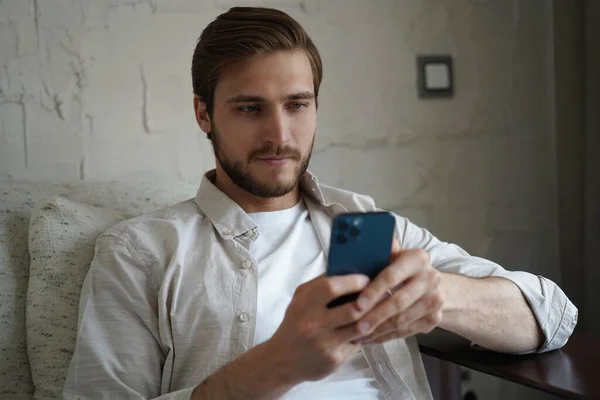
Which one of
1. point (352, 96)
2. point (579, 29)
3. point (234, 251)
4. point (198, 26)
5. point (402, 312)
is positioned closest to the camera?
point (402, 312)

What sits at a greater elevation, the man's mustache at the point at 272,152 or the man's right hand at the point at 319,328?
the man's mustache at the point at 272,152

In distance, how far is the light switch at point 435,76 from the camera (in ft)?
6.12

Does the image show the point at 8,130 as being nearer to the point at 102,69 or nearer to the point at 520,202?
the point at 102,69

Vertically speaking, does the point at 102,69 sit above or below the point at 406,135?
above

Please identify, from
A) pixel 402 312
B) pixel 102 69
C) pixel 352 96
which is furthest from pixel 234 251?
pixel 352 96

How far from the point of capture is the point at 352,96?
1802 millimetres

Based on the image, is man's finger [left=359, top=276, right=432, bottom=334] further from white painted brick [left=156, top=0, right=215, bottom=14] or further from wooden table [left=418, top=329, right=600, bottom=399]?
white painted brick [left=156, top=0, right=215, bottom=14]

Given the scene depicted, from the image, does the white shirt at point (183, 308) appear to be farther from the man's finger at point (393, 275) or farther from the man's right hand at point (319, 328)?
the man's finger at point (393, 275)

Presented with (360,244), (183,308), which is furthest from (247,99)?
(360,244)

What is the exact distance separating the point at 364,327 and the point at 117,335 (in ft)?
1.45

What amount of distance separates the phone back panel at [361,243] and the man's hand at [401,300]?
0.02 metres

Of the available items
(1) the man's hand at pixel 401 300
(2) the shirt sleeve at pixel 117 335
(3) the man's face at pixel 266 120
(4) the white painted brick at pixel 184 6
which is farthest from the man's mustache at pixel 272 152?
(4) the white painted brick at pixel 184 6

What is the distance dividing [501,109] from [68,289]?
1.31 metres

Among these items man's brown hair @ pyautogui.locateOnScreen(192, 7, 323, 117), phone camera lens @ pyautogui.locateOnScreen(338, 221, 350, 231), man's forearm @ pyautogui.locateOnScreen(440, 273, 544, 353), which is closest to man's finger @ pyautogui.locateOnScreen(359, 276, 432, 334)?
phone camera lens @ pyautogui.locateOnScreen(338, 221, 350, 231)
